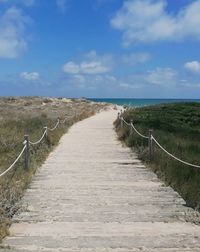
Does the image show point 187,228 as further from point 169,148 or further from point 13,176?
point 169,148

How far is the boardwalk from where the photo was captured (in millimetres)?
7188

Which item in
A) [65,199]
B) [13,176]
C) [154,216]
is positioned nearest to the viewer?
[154,216]

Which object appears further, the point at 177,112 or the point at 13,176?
the point at 177,112

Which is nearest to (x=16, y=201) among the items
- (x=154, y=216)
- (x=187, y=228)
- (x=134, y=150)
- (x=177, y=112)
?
(x=154, y=216)

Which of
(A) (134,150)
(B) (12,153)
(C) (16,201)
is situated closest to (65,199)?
(C) (16,201)

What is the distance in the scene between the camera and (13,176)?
40.5ft

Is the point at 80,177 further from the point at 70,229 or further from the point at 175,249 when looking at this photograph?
the point at 175,249

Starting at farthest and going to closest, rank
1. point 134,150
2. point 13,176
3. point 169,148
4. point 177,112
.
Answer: point 177,112, point 134,150, point 169,148, point 13,176

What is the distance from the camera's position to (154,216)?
8.74m

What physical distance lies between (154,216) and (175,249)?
1.79 metres

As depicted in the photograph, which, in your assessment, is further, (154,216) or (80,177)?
(80,177)

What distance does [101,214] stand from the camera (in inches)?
350

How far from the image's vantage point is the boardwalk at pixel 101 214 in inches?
283

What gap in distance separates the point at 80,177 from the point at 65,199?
9.90 feet
